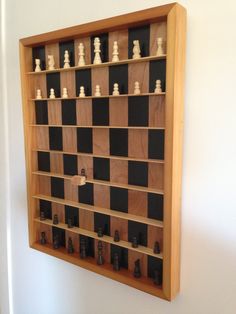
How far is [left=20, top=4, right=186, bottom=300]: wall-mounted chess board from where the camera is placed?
991 mm

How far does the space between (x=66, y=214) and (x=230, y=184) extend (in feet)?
2.65

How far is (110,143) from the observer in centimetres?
117

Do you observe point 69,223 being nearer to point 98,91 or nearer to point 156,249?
point 156,249

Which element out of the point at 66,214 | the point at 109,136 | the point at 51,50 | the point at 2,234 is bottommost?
the point at 2,234

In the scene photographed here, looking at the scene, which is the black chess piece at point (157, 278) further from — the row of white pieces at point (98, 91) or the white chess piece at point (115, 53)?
the white chess piece at point (115, 53)

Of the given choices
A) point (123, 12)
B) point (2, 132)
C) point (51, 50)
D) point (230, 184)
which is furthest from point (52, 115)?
point (230, 184)

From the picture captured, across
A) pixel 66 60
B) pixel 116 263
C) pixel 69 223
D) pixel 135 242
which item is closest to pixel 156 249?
pixel 135 242

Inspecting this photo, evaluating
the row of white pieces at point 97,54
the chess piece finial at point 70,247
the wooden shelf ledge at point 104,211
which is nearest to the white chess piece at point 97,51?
the row of white pieces at point 97,54

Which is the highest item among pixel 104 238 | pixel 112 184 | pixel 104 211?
pixel 112 184

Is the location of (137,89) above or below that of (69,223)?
above

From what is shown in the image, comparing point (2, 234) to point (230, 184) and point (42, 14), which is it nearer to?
point (42, 14)

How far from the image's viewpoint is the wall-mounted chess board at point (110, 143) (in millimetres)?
991

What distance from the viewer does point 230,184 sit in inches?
36.6

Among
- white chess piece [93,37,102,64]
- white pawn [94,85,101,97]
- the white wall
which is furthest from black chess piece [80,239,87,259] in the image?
white chess piece [93,37,102,64]
